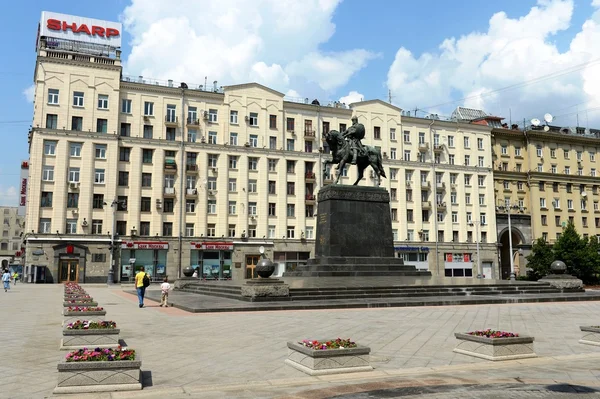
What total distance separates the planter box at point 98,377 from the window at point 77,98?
49139mm

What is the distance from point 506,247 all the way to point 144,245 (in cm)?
4655

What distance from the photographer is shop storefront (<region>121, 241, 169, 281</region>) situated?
5097 cm

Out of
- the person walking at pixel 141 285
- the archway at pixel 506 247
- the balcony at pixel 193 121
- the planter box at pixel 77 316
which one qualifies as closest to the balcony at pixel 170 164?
the balcony at pixel 193 121

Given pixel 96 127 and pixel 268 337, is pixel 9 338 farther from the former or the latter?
pixel 96 127

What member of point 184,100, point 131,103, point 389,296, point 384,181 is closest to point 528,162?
point 384,181

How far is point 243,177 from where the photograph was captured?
2219 inches

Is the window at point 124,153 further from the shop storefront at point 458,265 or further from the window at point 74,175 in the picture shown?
the shop storefront at point 458,265

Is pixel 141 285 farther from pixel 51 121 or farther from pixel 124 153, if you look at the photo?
pixel 51 121

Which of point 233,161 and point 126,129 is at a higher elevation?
point 126,129

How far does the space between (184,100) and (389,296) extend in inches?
1573

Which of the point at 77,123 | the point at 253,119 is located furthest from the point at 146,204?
the point at 253,119

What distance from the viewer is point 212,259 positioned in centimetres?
5412

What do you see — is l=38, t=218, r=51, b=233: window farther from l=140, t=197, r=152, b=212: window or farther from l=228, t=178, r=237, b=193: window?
l=228, t=178, r=237, b=193: window

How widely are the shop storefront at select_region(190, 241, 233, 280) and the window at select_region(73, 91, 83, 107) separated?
1733cm
